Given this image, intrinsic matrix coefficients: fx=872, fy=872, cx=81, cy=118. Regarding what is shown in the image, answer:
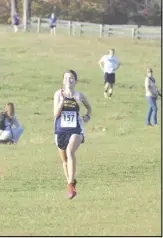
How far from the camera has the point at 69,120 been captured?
11875mm

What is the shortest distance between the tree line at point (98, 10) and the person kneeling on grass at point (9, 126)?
180 feet

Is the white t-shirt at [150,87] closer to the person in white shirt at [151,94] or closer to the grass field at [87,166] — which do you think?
the person in white shirt at [151,94]

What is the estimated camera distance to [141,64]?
148 ft

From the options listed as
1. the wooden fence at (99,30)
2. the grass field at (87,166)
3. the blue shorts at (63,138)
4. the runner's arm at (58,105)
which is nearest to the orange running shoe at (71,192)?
the grass field at (87,166)

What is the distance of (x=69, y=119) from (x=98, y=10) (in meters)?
62.7

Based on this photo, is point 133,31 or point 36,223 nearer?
point 36,223

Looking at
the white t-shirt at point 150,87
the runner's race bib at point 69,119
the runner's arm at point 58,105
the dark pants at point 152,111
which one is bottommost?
the dark pants at point 152,111

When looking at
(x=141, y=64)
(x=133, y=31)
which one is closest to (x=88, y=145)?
(x=141, y=64)

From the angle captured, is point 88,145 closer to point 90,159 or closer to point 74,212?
point 90,159

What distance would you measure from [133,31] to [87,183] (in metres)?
41.3

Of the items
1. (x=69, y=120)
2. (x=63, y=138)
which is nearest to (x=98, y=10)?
(x=63, y=138)

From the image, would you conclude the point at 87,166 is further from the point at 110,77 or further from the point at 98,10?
the point at 98,10

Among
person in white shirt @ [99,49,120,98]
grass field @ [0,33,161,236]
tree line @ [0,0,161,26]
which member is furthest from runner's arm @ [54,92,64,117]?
tree line @ [0,0,161,26]

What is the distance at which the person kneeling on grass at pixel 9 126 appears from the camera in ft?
59.1
